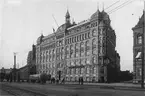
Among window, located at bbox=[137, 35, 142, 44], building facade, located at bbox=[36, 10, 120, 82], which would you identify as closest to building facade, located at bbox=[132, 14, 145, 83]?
window, located at bbox=[137, 35, 142, 44]

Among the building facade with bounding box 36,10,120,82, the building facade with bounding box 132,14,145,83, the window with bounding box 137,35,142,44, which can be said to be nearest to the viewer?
the building facade with bounding box 132,14,145,83

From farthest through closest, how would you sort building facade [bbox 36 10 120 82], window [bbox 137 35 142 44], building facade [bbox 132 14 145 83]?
1. building facade [bbox 36 10 120 82]
2. window [bbox 137 35 142 44]
3. building facade [bbox 132 14 145 83]

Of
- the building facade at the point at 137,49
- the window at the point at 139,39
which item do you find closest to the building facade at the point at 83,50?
the building facade at the point at 137,49

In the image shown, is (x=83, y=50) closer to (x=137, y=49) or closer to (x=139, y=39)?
(x=137, y=49)

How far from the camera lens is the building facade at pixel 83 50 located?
73.8 meters

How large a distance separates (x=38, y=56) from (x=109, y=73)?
168ft

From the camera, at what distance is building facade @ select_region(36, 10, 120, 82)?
7375cm

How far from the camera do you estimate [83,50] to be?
3270 inches

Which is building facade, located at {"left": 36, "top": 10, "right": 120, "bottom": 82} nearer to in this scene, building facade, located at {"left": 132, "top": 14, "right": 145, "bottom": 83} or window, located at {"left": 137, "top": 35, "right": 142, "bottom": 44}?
building facade, located at {"left": 132, "top": 14, "right": 145, "bottom": 83}

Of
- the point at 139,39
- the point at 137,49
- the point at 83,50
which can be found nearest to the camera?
the point at 137,49

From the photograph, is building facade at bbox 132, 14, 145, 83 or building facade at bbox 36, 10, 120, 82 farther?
building facade at bbox 36, 10, 120, 82

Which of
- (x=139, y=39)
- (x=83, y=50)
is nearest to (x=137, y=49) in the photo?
(x=139, y=39)

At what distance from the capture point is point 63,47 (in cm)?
9456

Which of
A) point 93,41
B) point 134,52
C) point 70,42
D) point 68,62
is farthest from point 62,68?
point 134,52
